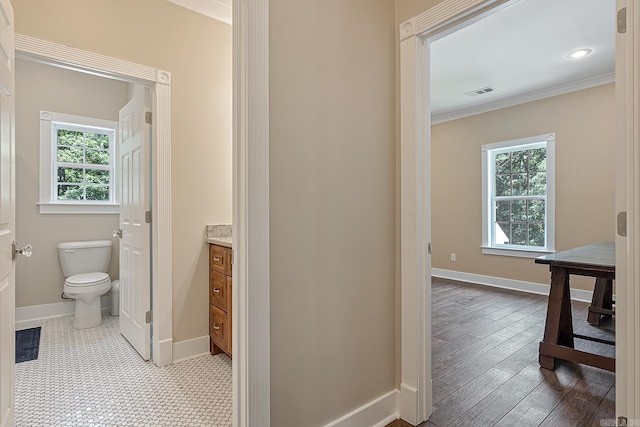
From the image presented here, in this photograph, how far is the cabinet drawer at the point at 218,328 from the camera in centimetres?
240

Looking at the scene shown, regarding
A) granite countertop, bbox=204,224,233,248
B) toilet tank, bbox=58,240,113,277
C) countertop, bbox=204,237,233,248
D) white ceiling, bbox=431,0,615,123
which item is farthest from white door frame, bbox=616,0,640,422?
toilet tank, bbox=58,240,113,277

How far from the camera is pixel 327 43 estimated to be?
1.57 meters

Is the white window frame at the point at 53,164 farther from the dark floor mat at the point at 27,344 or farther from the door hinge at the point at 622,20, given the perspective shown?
the door hinge at the point at 622,20

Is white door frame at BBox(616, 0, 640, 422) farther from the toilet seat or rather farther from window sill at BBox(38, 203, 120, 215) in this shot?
window sill at BBox(38, 203, 120, 215)

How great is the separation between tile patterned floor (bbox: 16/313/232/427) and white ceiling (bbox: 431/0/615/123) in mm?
3001

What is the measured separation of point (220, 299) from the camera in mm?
2482

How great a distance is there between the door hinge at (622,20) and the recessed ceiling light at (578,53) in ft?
9.28

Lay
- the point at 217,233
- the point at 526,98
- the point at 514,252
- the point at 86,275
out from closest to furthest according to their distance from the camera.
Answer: the point at 217,233
the point at 86,275
the point at 526,98
the point at 514,252

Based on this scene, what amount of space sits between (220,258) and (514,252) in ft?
13.7

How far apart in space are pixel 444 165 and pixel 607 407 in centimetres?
417

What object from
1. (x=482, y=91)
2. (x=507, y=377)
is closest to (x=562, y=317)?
(x=507, y=377)

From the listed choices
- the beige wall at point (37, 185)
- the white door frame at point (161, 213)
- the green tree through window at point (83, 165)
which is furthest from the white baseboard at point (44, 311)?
the white door frame at point (161, 213)

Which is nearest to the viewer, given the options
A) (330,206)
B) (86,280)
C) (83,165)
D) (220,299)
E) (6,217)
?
(6,217)

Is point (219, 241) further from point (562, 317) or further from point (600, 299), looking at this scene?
point (600, 299)
